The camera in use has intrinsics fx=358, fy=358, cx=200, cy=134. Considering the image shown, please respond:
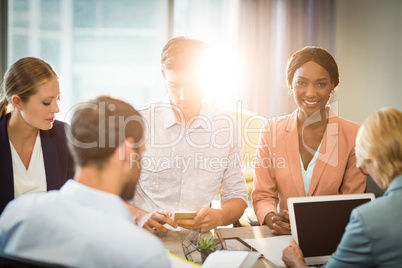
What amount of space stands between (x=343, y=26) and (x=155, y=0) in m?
2.26

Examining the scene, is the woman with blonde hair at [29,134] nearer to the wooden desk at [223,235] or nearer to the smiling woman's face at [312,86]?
the wooden desk at [223,235]

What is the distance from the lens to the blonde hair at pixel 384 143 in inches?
41.4

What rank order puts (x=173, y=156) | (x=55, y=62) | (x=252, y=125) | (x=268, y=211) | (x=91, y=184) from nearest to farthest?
(x=91, y=184) → (x=268, y=211) → (x=173, y=156) → (x=252, y=125) → (x=55, y=62)

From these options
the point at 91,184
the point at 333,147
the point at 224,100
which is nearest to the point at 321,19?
the point at 224,100

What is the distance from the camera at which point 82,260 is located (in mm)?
760

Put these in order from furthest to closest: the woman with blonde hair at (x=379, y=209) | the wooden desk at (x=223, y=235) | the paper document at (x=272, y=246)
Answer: the wooden desk at (x=223, y=235)
the paper document at (x=272, y=246)
the woman with blonde hair at (x=379, y=209)

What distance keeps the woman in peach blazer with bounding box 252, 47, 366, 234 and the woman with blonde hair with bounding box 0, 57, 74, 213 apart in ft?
3.68

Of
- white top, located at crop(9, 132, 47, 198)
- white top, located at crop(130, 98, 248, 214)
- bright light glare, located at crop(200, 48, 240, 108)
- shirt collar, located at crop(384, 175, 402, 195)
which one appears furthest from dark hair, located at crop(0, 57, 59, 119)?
bright light glare, located at crop(200, 48, 240, 108)

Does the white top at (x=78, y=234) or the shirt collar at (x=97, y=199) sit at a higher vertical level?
the shirt collar at (x=97, y=199)

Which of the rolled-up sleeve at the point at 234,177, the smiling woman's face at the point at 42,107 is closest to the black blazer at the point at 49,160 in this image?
the smiling woman's face at the point at 42,107

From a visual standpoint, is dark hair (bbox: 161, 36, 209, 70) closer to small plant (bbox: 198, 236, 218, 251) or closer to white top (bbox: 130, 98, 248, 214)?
white top (bbox: 130, 98, 248, 214)

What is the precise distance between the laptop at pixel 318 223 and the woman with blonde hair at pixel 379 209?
0.28m

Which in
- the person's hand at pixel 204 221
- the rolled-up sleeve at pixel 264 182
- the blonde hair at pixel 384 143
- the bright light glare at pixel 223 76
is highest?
the bright light glare at pixel 223 76

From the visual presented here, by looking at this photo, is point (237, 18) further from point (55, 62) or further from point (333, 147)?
point (333, 147)
